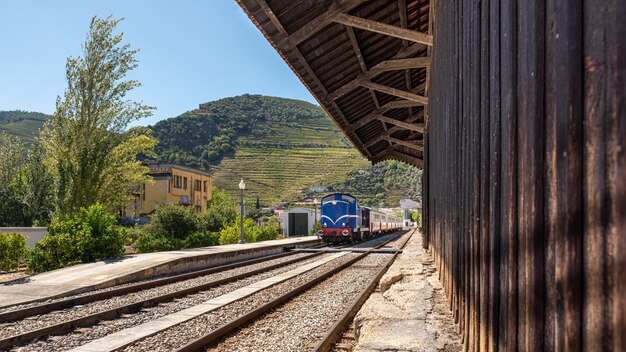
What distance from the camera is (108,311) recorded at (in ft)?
25.4

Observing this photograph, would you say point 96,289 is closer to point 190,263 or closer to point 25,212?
point 190,263

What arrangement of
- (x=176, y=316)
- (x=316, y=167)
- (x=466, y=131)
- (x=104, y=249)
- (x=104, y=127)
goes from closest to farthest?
(x=466, y=131) → (x=176, y=316) → (x=104, y=249) → (x=104, y=127) → (x=316, y=167)

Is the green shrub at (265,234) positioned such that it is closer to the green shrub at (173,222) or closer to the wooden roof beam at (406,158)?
the green shrub at (173,222)

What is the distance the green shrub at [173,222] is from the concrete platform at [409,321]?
17.7m

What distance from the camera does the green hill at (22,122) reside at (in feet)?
476

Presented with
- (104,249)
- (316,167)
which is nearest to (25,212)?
(104,249)

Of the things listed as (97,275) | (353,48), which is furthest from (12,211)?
(353,48)

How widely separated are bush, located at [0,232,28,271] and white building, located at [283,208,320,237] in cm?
3505

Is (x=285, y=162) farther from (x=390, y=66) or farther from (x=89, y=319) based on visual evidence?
(x=89, y=319)

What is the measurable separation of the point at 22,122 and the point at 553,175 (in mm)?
190118

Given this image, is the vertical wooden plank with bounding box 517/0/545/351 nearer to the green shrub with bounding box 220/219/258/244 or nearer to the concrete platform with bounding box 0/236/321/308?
the concrete platform with bounding box 0/236/321/308

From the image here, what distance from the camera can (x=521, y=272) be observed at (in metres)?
1.88

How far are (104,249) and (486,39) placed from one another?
14921 millimetres

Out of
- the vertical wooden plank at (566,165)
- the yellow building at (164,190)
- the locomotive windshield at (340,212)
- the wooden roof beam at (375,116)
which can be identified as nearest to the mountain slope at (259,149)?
the yellow building at (164,190)
